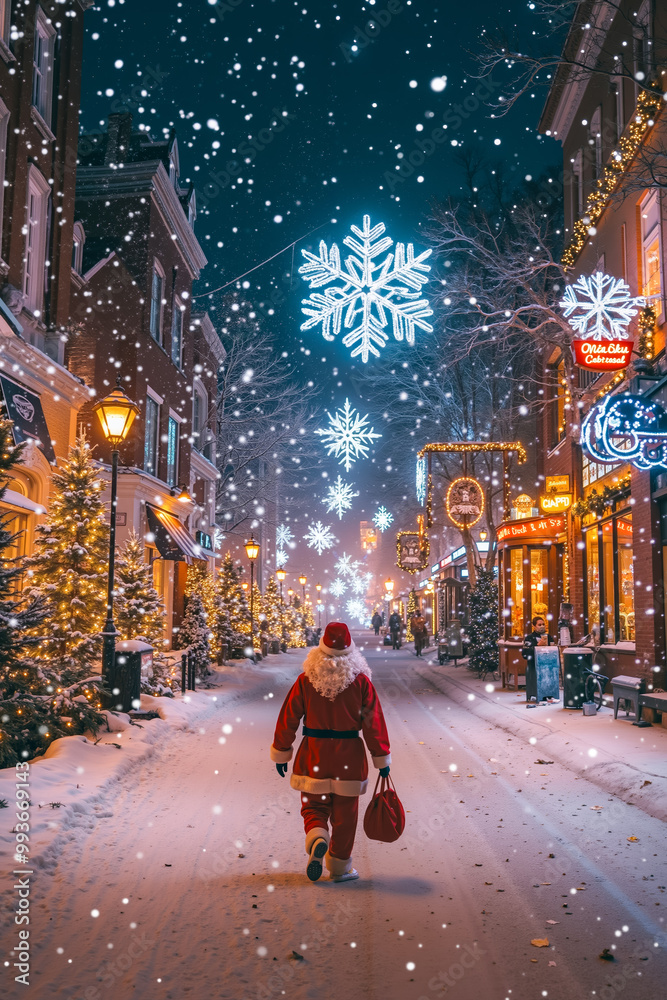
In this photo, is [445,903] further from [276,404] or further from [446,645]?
[276,404]

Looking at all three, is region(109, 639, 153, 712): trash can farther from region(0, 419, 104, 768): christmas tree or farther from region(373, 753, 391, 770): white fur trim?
region(373, 753, 391, 770): white fur trim

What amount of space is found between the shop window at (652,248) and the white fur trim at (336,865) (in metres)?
11.5

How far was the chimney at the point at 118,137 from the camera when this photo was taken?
25.8 metres

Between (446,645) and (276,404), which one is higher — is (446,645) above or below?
below

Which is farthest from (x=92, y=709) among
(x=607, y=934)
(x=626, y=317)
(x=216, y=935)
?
(x=626, y=317)

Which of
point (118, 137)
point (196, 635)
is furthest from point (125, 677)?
point (118, 137)

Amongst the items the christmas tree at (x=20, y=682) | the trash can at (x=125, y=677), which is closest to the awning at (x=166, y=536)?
the trash can at (x=125, y=677)

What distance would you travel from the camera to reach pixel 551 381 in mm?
25812

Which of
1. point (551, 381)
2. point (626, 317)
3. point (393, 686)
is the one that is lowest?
point (393, 686)

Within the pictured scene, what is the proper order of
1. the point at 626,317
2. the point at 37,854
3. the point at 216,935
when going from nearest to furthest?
the point at 216,935
the point at 37,854
the point at 626,317

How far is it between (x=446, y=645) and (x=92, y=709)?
2156cm

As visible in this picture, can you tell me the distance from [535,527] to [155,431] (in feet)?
42.4

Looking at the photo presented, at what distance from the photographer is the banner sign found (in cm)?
1366

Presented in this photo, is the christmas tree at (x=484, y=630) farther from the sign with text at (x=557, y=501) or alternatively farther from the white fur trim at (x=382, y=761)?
the white fur trim at (x=382, y=761)
